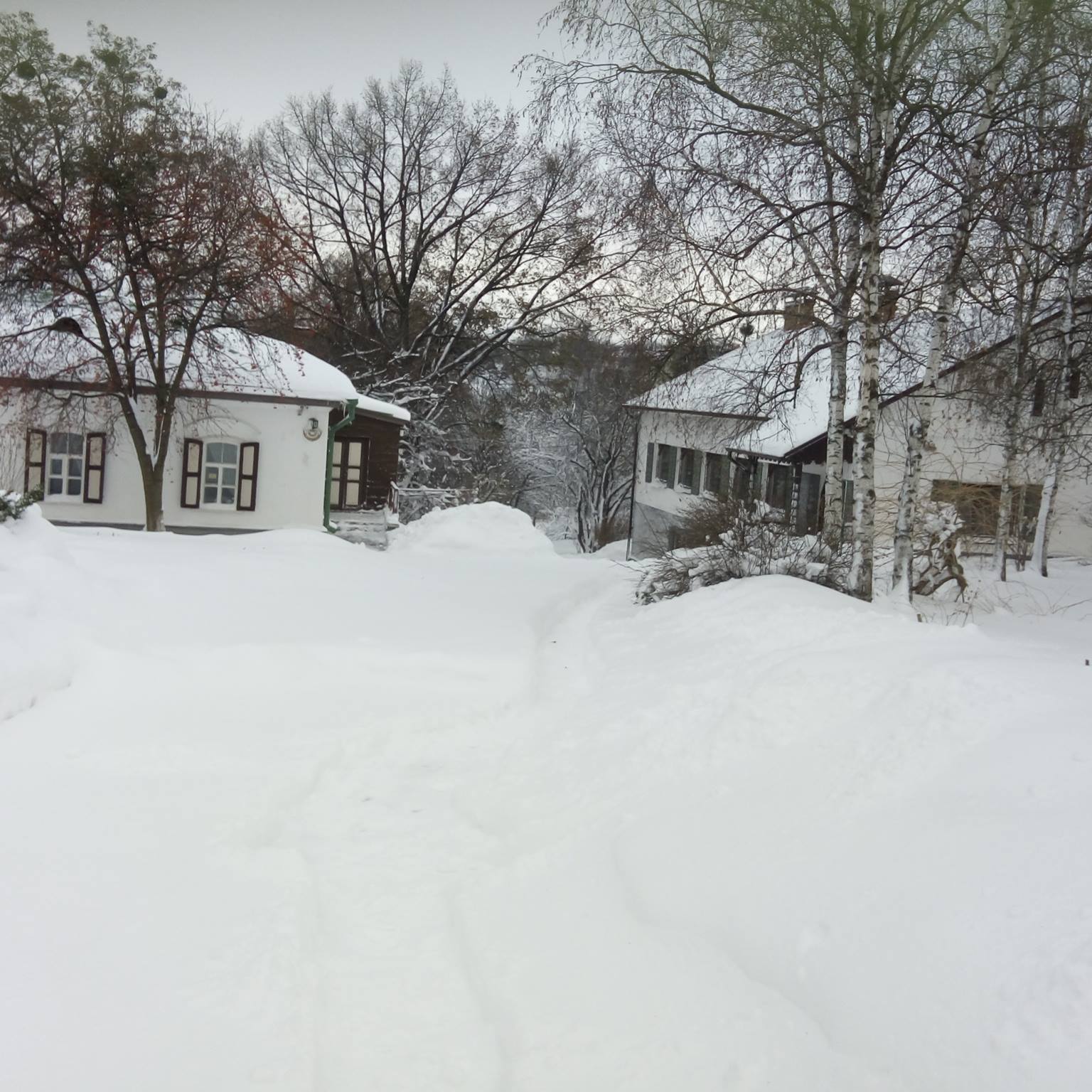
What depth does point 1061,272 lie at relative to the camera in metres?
19.1

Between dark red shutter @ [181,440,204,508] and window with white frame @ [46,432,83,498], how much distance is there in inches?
78.1

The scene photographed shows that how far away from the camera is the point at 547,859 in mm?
5234

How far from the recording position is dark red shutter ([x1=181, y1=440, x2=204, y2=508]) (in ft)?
67.1

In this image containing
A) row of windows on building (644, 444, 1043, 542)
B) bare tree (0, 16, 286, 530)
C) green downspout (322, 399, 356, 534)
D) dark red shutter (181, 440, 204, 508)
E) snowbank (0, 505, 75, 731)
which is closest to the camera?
snowbank (0, 505, 75, 731)

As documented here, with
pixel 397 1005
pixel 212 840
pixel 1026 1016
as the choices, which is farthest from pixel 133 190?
pixel 1026 1016

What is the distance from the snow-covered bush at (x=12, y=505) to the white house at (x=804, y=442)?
6.88 metres

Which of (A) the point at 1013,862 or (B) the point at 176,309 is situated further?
(B) the point at 176,309

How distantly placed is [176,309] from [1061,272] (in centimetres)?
1723

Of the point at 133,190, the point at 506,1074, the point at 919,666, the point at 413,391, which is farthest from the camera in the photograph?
the point at 413,391

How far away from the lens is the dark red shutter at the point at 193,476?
20.4 m

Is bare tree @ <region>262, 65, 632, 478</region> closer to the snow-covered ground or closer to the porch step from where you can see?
the porch step

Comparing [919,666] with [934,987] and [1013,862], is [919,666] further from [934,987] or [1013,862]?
[934,987]

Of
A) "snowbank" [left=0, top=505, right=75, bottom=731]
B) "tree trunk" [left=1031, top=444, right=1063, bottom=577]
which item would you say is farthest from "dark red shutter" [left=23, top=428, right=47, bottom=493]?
"tree trunk" [left=1031, top=444, right=1063, bottom=577]

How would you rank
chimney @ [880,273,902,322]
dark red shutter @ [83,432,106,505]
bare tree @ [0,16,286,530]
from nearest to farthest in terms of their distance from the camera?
chimney @ [880,273,902,322]
bare tree @ [0,16,286,530]
dark red shutter @ [83,432,106,505]
